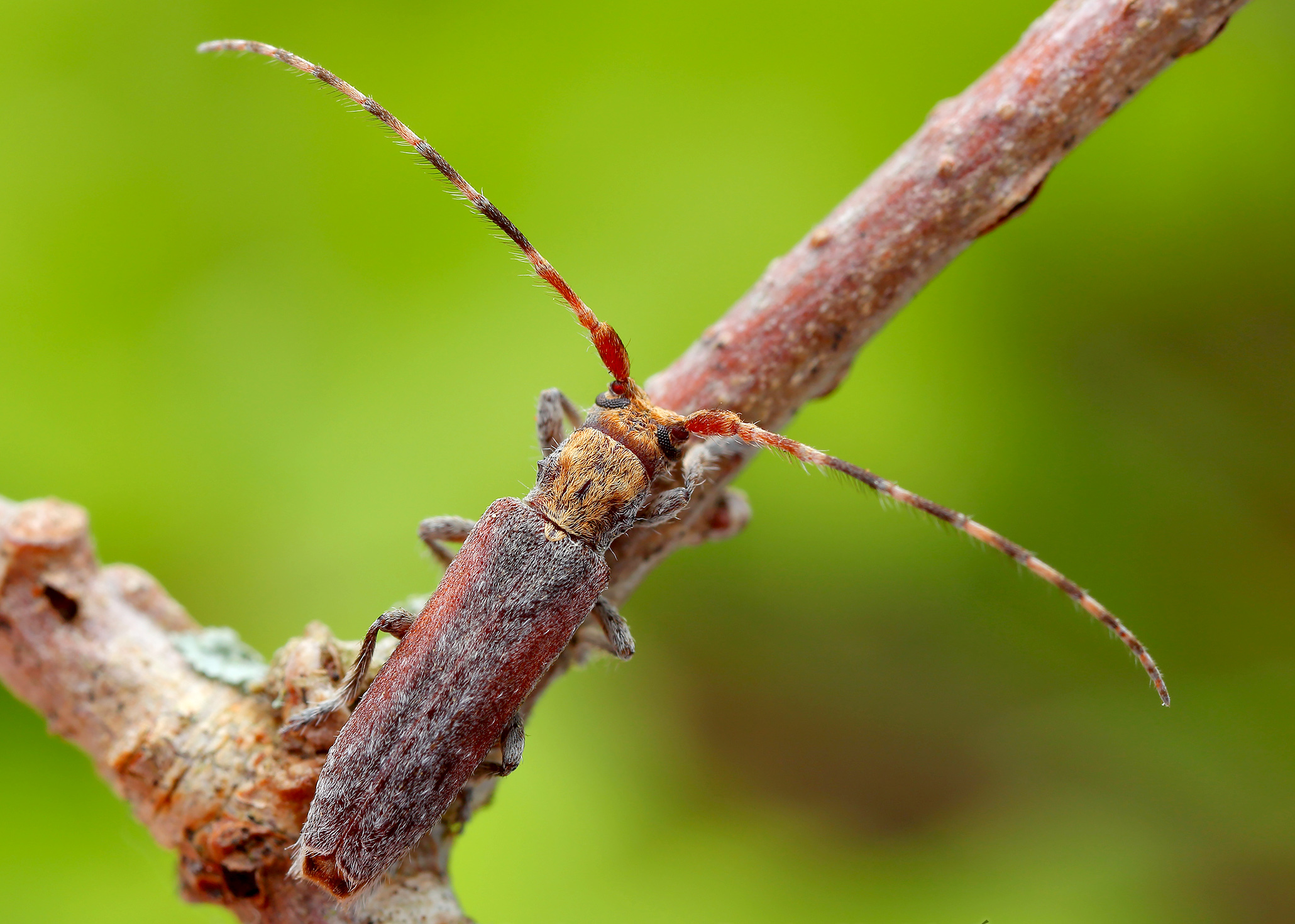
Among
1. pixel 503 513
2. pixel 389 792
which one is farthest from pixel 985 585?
pixel 389 792

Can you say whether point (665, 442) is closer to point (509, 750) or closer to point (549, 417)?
point (549, 417)

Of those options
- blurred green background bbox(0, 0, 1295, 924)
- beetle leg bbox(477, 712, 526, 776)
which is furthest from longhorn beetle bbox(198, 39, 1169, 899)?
blurred green background bbox(0, 0, 1295, 924)

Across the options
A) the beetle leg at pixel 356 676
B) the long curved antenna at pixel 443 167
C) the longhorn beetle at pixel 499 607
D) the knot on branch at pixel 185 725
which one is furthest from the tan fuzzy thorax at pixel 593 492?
the knot on branch at pixel 185 725

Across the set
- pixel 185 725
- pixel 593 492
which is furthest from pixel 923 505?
pixel 185 725

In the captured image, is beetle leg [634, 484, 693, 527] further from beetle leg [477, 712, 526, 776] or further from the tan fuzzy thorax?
beetle leg [477, 712, 526, 776]

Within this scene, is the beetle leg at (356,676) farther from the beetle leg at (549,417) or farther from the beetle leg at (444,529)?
the beetle leg at (549,417)

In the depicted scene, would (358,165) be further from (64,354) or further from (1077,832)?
(1077,832)
